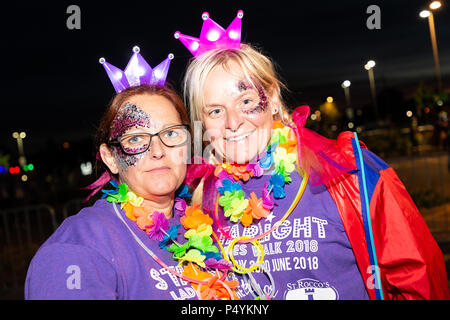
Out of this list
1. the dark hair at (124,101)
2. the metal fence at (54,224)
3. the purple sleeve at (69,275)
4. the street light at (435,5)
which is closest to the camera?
the purple sleeve at (69,275)

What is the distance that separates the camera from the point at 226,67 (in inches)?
84.6

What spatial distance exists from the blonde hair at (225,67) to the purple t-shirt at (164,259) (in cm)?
55

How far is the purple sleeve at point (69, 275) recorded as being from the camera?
57.3 inches

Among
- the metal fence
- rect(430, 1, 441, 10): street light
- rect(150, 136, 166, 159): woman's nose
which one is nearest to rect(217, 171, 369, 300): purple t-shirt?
rect(150, 136, 166, 159): woman's nose

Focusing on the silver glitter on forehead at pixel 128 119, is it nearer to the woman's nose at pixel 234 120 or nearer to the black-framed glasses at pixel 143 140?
the black-framed glasses at pixel 143 140

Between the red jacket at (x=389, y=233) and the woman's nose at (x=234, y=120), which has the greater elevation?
the woman's nose at (x=234, y=120)

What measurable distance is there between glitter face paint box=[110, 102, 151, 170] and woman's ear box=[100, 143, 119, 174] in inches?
2.1

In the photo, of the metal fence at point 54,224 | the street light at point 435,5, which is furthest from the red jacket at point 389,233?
the street light at point 435,5

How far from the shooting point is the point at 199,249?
200cm

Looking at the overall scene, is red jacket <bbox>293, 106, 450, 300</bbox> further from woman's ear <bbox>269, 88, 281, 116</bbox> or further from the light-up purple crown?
the light-up purple crown

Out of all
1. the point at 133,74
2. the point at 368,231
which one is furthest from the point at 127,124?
the point at 368,231
